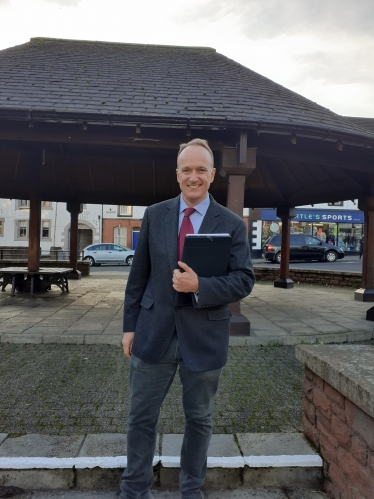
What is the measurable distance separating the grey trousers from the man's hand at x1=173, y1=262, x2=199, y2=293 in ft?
1.09

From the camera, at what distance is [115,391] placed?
11.5 ft

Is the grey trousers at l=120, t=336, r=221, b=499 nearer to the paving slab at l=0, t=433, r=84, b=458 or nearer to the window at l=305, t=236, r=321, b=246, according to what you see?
the paving slab at l=0, t=433, r=84, b=458

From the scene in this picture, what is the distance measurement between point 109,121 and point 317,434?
14.9 ft

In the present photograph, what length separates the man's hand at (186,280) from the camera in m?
1.68

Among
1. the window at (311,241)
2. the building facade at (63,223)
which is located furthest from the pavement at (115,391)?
the building facade at (63,223)

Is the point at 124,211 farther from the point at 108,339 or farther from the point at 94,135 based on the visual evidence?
the point at 108,339

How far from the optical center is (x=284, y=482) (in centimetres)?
225

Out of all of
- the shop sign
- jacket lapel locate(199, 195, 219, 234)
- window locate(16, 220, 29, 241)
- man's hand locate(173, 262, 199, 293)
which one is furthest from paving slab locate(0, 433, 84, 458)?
window locate(16, 220, 29, 241)

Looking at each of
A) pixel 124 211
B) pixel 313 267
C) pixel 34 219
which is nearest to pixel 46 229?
pixel 124 211

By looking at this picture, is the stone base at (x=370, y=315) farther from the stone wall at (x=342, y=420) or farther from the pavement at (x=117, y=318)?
the stone wall at (x=342, y=420)

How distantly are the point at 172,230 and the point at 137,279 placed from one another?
1.07ft

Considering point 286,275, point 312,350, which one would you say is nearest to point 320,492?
point 312,350

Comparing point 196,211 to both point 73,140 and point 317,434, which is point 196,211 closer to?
point 317,434

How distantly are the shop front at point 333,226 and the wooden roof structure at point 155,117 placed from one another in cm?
2109
